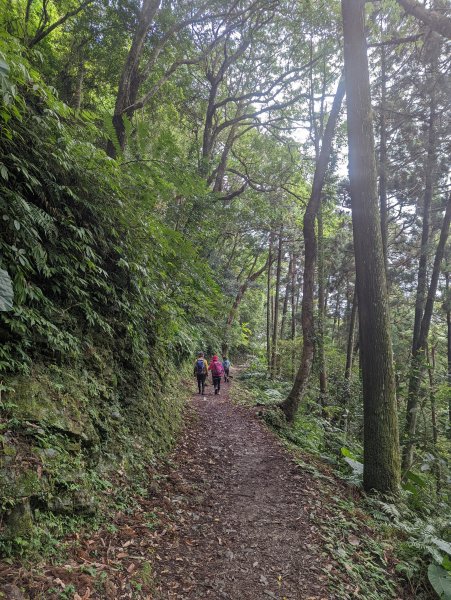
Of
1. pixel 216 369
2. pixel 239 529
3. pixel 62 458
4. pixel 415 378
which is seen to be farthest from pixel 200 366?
pixel 62 458

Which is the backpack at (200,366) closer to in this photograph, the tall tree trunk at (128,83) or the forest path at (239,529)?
the forest path at (239,529)

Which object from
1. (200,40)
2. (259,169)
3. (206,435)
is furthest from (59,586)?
(259,169)

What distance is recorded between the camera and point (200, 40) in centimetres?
1215

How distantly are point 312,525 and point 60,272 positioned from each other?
4.38 metres

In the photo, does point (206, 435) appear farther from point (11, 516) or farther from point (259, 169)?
point (259, 169)

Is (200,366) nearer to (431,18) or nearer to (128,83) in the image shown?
(128,83)

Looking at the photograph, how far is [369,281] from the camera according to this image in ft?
18.3

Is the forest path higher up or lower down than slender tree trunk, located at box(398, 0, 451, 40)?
lower down

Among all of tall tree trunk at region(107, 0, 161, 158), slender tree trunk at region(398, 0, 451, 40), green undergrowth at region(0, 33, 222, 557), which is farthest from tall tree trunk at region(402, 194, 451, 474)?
tall tree trunk at region(107, 0, 161, 158)

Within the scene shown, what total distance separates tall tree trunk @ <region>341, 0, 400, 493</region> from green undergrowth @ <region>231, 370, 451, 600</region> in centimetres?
50

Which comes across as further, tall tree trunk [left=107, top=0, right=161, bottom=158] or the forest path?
tall tree trunk [left=107, top=0, right=161, bottom=158]

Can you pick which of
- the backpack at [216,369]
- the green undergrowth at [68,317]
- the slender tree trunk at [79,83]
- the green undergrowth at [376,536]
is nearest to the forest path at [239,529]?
the green undergrowth at [376,536]

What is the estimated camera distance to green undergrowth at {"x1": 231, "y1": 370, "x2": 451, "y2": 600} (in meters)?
3.59

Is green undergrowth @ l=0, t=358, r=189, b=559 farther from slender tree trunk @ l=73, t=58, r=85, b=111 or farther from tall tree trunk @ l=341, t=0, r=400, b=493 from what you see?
slender tree trunk @ l=73, t=58, r=85, b=111
